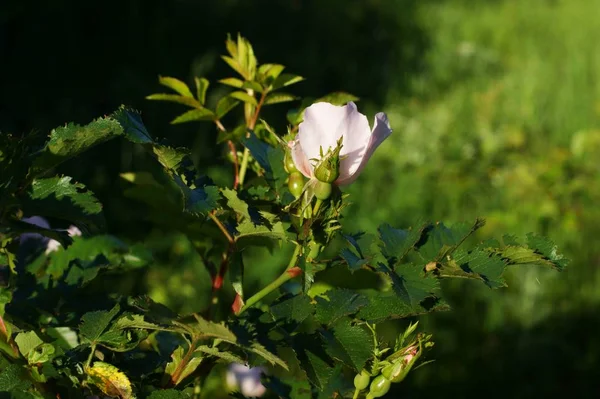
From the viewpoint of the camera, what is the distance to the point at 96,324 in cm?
75

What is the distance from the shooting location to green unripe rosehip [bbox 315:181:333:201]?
772mm

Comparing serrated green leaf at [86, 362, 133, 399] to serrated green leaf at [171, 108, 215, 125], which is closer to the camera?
serrated green leaf at [86, 362, 133, 399]

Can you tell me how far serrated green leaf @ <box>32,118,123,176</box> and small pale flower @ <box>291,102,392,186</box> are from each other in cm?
18

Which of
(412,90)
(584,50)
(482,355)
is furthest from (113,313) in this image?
(584,50)

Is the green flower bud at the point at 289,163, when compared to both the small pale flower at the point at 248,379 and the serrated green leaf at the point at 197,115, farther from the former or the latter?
the small pale flower at the point at 248,379

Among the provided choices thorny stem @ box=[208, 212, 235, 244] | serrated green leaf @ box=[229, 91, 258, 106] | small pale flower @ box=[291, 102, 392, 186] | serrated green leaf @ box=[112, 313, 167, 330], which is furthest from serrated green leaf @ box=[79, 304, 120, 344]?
serrated green leaf @ box=[229, 91, 258, 106]

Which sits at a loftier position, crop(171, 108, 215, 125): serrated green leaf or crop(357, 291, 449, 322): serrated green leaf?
crop(171, 108, 215, 125): serrated green leaf

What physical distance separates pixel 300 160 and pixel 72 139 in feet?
0.71

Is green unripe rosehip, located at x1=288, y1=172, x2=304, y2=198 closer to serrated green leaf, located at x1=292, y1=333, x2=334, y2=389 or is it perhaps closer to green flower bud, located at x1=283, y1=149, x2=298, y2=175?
green flower bud, located at x1=283, y1=149, x2=298, y2=175

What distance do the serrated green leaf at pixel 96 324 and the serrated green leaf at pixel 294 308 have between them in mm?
146

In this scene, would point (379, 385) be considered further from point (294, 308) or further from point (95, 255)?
point (95, 255)

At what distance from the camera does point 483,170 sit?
3.59 m

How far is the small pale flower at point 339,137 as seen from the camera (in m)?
0.80

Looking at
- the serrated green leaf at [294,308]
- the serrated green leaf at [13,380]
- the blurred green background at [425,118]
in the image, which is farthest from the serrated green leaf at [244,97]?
the blurred green background at [425,118]
